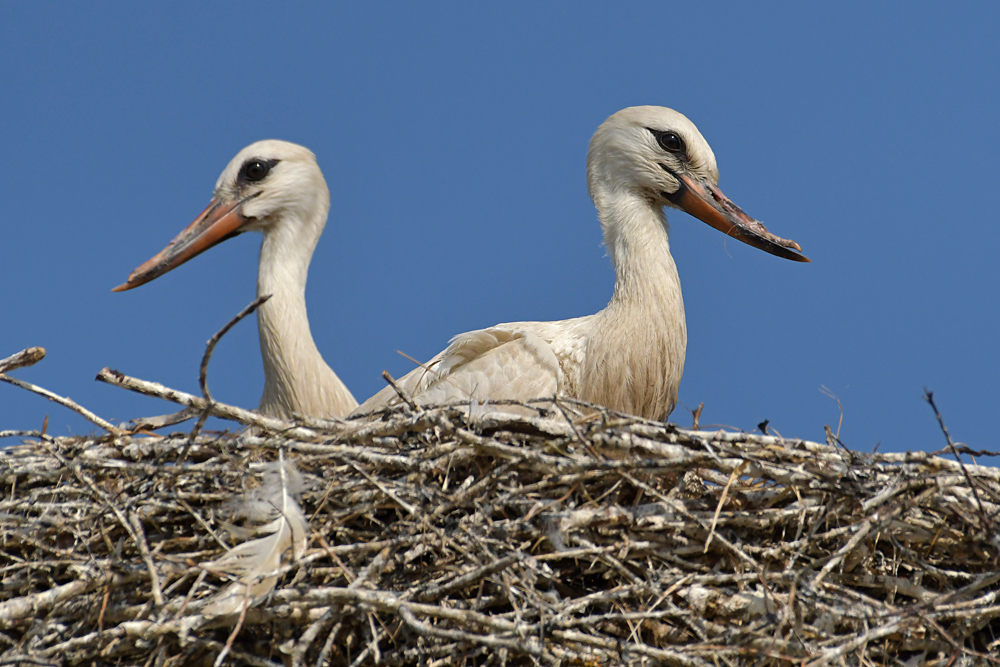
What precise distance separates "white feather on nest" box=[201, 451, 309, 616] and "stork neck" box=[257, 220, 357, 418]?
1.84 metres

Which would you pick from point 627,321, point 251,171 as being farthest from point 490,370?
point 251,171

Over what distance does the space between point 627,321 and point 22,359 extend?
1954 millimetres

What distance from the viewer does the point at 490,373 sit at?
149 inches

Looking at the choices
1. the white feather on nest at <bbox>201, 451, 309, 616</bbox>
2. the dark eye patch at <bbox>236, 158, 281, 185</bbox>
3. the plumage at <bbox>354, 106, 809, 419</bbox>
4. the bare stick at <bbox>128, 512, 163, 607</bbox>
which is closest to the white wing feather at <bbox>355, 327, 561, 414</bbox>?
the plumage at <bbox>354, 106, 809, 419</bbox>

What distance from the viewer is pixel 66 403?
2.94 m

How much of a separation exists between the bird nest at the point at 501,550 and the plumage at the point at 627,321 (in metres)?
0.87

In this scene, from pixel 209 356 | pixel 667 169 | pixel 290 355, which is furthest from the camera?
pixel 290 355

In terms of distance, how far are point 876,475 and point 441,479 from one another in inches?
42.6

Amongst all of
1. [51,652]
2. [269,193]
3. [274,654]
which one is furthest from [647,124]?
[51,652]

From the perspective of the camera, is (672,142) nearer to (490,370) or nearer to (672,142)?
(672,142)

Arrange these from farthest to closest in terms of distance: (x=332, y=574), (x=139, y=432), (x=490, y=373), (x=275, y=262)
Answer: (x=275, y=262)
(x=490, y=373)
(x=139, y=432)
(x=332, y=574)

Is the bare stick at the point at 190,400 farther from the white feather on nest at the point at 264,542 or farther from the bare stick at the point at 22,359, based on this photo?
the bare stick at the point at 22,359

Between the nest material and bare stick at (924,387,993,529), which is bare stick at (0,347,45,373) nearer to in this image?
the nest material

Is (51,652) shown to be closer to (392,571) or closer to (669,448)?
(392,571)
